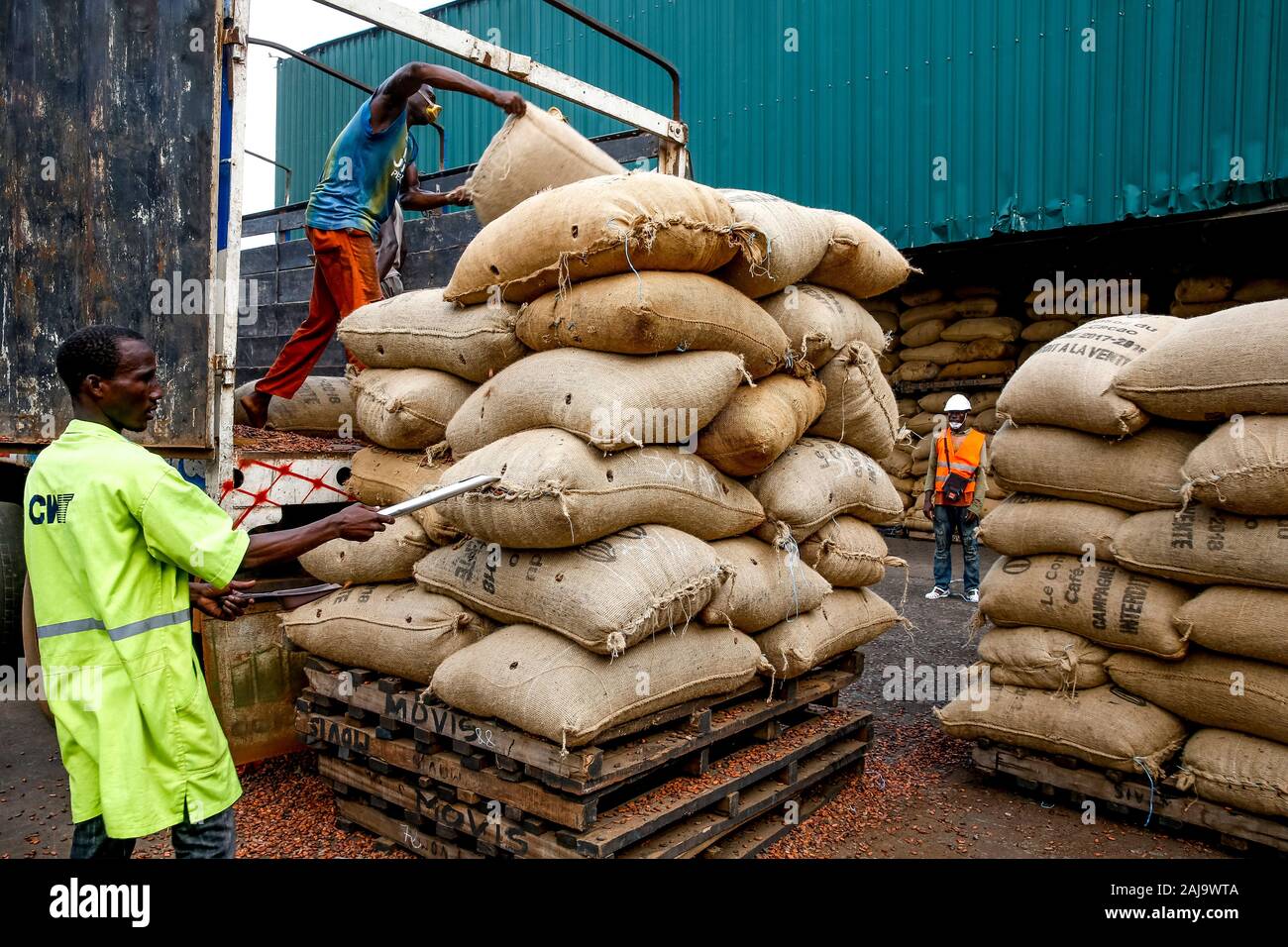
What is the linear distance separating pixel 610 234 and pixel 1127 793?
310 centimetres

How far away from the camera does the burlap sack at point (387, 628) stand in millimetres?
3246

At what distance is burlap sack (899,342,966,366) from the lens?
10055 millimetres

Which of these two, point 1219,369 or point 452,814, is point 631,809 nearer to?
point 452,814

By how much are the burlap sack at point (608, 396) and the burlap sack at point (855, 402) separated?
0.74 meters

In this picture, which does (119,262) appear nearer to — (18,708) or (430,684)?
(430,684)

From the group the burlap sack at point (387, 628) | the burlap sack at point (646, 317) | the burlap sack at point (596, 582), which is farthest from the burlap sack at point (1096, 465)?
the burlap sack at point (387, 628)

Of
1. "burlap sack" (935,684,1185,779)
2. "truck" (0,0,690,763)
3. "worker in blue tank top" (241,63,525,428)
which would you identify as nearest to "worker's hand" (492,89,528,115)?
"worker in blue tank top" (241,63,525,428)

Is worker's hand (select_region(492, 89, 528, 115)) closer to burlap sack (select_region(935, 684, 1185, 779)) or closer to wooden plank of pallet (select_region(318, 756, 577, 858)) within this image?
wooden plank of pallet (select_region(318, 756, 577, 858))

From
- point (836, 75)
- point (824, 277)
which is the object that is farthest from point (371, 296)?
point (836, 75)

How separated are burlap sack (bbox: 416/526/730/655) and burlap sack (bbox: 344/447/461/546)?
0.39m

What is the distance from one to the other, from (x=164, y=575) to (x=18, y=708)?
155 inches

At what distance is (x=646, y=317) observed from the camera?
122 inches

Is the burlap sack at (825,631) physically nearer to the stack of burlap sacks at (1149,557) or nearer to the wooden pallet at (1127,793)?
the stack of burlap sacks at (1149,557)

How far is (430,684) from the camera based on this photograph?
3141 mm
